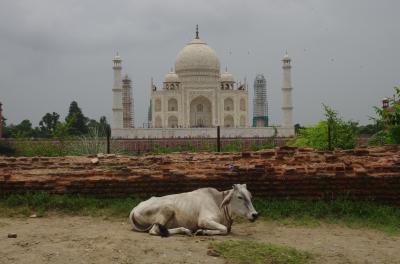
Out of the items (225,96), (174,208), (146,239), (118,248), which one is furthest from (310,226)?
(225,96)

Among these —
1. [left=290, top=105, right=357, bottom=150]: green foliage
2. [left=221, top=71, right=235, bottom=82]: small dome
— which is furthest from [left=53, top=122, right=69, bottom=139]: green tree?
[left=221, top=71, right=235, bottom=82]: small dome

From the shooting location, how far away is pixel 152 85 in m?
A: 39.7

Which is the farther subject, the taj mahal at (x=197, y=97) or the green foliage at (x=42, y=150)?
the taj mahal at (x=197, y=97)

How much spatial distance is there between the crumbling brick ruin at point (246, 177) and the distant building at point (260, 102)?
42.0 metres

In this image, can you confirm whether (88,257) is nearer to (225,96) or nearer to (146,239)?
(146,239)

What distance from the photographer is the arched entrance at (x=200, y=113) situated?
39344 millimetres

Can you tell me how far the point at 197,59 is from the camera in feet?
127

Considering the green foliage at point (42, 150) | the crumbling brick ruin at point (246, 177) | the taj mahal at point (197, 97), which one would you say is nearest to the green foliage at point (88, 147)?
the green foliage at point (42, 150)

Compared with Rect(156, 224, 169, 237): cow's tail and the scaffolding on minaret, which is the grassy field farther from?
the scaffolding on minaret

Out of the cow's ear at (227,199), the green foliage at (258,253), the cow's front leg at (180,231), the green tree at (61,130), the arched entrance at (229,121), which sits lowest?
the green foliage at (258,253)

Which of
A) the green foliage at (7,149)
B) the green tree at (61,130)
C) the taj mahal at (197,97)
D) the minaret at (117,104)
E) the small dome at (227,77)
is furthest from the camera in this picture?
the small dome at (227,77)

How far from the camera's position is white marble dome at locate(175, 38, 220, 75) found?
38719 mm

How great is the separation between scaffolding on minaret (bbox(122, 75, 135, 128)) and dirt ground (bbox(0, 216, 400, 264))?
36.7 meters

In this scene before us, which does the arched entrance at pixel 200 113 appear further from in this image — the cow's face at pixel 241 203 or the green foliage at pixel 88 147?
the cow's face at pixel 241 203
